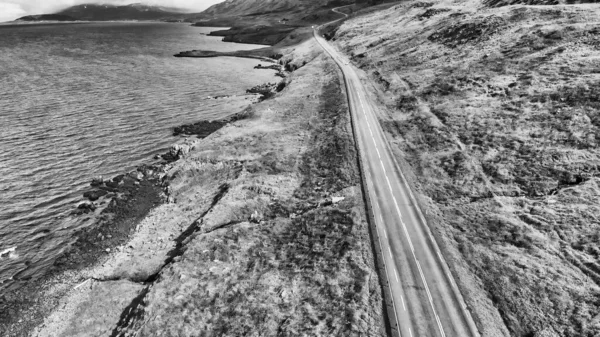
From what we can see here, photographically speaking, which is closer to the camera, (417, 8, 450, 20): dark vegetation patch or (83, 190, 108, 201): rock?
(83, 190, 108, 201): rock

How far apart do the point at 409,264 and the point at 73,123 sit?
252 ft

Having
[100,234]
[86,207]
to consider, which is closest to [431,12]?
[86,207]

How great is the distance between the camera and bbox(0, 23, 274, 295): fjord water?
43156 millimetres

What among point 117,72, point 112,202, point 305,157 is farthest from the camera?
point 117,72

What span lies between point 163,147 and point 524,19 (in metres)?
91.5

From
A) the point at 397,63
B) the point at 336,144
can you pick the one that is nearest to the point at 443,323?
the point at 336,144

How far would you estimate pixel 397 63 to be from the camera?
9438 cm

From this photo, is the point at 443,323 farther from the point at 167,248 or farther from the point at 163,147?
the point at 163,147

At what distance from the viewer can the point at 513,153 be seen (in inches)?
1797

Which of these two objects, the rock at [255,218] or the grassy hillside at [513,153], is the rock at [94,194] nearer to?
the rock at [255,218]

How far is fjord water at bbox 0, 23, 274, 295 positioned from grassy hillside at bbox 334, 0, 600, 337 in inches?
1824

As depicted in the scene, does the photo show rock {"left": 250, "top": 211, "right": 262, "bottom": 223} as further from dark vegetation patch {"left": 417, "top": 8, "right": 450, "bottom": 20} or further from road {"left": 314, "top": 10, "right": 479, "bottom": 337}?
dark vegetation patch {"left": 417, "top": 8, "right": 450, "bottom": 20}

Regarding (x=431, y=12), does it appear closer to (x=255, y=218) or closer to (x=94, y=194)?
(x=255, y=218)

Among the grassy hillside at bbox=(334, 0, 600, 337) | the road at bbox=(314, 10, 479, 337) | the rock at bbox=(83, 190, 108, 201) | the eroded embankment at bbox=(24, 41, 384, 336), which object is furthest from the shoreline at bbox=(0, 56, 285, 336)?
the grassy hillside at bbox=(334, 0, 600, 337)
